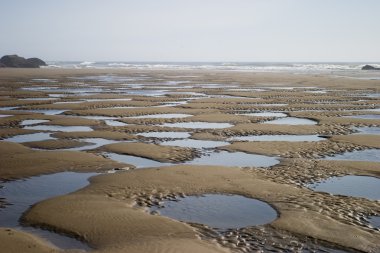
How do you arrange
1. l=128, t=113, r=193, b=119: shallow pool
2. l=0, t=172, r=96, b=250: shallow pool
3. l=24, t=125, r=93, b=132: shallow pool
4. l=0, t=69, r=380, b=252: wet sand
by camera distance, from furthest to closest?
l=128, t=113, r=193, b=119: shallow pool, l=24, t=125, r=93, b=132: shallow pool, l=0, t=172, r=96, b=250: shallow pool, l=0, t=69, r=380, b=252: wet sand

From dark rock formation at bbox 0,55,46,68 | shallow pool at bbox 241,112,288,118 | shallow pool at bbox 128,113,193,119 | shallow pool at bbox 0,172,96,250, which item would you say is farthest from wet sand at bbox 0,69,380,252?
dark rock formation at bbox 0,55,46,68

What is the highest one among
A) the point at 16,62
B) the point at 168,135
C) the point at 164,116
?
the point at 16,62

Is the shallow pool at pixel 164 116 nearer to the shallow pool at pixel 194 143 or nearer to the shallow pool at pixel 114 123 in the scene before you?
the shallow pool at pixel 114 123

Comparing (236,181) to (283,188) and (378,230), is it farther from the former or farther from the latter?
(378,230)

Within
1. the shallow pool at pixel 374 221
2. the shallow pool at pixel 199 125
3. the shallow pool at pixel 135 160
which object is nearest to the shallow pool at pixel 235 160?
the shallow pool at pixel 135 160

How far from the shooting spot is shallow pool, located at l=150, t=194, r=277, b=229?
8586 mm

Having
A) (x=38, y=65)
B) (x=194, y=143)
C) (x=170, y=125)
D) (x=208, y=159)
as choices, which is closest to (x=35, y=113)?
(x=170, y=125)

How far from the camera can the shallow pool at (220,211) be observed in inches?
338

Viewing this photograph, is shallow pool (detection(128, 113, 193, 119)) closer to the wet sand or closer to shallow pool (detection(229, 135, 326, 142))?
the wet sand

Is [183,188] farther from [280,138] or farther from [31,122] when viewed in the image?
[31,122]

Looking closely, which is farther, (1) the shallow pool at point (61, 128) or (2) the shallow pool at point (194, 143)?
(1) the shallow pool at point (61, 128)

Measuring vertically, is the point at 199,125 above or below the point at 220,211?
above

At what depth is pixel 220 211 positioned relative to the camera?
920cm

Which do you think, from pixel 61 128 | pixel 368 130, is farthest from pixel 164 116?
pixel 368 130
